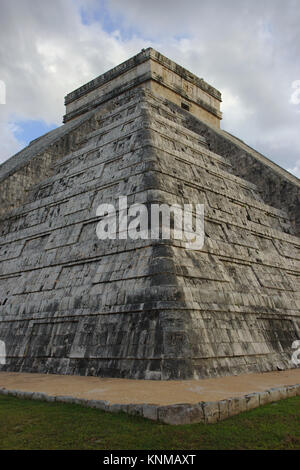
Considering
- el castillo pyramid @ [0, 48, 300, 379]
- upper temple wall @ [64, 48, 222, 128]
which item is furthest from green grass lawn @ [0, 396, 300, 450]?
upper temple wall @ [64, 48, 222, 128]

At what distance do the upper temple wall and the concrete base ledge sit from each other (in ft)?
52.8

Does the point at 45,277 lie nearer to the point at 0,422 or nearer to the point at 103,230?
the point at 103,230

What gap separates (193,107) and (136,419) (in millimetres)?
19649

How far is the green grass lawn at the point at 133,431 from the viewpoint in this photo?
4145 millimetres

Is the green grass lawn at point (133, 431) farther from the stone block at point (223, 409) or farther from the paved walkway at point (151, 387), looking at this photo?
the paved walkway at point (151, 387)

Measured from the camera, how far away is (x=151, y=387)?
639 centimetres

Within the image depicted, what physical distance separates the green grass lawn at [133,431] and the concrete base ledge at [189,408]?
10 centimetres

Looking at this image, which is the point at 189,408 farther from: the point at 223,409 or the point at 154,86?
the point at 154,86

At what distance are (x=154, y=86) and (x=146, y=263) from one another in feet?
42.3

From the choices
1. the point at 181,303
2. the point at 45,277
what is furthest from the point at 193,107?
the point at 181,303
